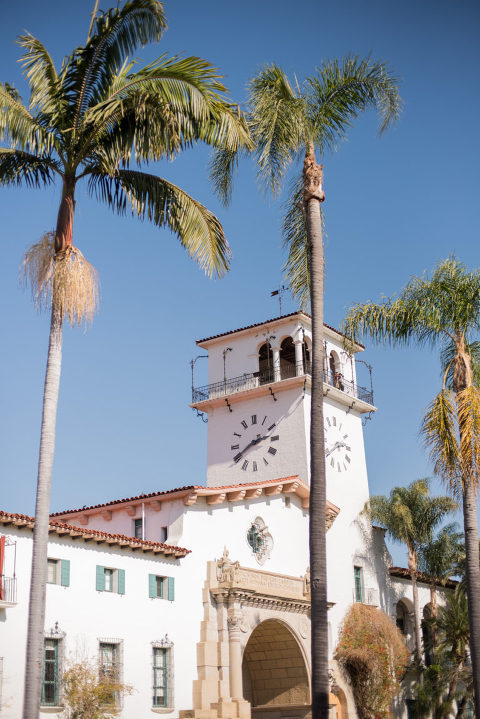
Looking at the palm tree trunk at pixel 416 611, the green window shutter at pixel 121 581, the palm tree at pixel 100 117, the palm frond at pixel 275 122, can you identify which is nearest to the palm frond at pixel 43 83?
the palm tree at pixel 100 117

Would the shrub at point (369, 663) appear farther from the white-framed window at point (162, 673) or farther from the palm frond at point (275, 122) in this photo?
the palm frond at point (275, 122)

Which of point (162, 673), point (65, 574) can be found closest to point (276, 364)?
point (162, 673)

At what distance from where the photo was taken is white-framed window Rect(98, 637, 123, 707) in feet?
86.1

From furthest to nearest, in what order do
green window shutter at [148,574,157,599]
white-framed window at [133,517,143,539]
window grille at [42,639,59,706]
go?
white-framed window at [133,517,143,539]
green window shutter at [148,574,157,599]
window grille at [42,639,59,706]

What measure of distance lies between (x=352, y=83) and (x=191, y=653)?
19364 millimetres

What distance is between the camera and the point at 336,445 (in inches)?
1769

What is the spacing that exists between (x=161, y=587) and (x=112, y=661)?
137 inches

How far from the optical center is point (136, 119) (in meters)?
18.1

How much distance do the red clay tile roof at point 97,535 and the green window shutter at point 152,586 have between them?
0.84 m

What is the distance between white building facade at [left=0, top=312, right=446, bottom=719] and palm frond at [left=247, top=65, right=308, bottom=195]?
1182 centimetres

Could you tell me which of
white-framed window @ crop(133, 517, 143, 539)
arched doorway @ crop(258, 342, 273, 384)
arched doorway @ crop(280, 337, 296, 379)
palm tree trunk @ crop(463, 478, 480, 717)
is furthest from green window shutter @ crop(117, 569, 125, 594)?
arched doorway @ crop(280, 337, 296, 379)

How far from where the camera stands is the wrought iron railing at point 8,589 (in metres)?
23.5

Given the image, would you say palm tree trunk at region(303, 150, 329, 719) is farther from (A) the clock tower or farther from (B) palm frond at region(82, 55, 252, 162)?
(A) the clock tower

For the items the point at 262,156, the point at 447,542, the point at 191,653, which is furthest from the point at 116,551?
the point at 447,542
